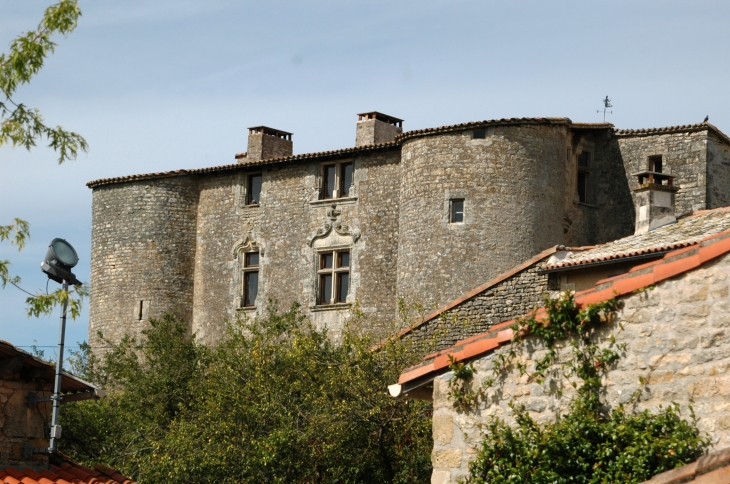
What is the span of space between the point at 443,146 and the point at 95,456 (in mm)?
10726

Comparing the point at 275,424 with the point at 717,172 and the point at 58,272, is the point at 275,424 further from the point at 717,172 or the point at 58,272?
the point at 717,172

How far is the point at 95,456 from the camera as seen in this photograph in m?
23.1

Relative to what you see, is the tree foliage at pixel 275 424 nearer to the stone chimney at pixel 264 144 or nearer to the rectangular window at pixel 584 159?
the rectangular window at pixel 584 159

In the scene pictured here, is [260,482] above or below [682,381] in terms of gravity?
below

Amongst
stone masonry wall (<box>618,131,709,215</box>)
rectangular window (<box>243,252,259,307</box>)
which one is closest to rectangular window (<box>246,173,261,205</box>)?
rectangular window (<box>243,252,259,307</box>)

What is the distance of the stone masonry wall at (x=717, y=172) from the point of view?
29.3 meters

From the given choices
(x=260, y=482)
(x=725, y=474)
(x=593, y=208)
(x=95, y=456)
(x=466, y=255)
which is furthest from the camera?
(x=593, y=208)

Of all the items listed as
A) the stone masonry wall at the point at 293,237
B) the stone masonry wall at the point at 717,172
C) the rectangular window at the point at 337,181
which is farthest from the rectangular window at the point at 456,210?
the stone masonry wall at the point at 717,172

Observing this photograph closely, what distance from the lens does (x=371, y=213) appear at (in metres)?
31.7

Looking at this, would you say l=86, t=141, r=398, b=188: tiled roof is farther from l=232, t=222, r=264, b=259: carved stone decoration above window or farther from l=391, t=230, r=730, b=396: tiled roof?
l=391, t=230, r=730, b=396: tiled roof

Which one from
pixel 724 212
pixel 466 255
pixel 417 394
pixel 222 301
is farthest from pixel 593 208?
pixel 417 394

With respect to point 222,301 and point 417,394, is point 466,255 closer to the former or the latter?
point 222,301

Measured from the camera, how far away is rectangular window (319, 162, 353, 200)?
32406 mm

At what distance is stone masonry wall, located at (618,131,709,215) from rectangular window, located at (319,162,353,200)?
6.66m
